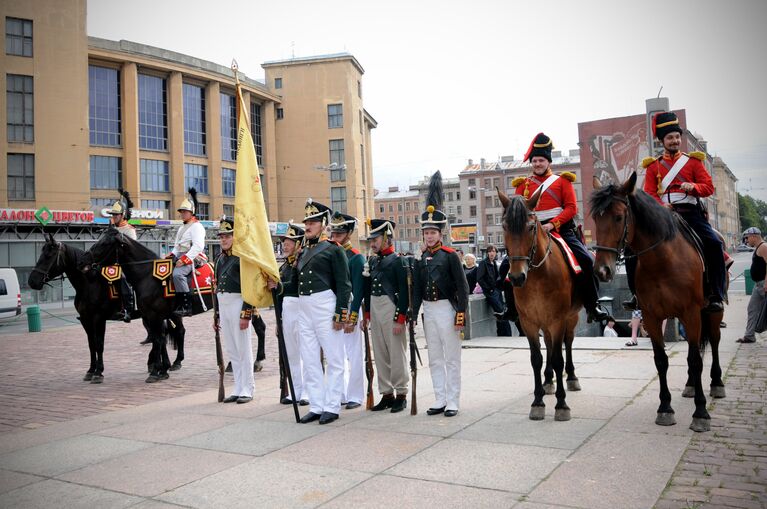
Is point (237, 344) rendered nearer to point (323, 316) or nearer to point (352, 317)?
point (323, 316)

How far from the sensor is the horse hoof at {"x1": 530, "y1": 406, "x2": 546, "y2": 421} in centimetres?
680

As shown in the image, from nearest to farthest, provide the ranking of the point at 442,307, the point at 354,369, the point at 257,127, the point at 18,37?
the point at 442,307, the point at 354,369, the point at 18,37, the point at 257,127

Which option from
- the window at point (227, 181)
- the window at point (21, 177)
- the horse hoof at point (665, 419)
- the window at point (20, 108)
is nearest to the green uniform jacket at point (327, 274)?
the horse hoof at point (665, 419)

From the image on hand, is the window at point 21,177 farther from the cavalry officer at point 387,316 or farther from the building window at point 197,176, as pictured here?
the cavalry officer at point 387,316

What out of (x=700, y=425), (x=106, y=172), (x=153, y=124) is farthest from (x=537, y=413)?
(x=153, y=124)

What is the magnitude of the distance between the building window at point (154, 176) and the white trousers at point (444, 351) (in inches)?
2122

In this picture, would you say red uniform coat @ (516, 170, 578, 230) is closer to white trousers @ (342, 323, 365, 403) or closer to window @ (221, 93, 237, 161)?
white trousers @ (342, 323, 365, 403)

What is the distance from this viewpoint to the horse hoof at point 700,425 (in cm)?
600

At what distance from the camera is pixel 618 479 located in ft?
15.6

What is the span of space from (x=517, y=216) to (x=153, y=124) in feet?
186

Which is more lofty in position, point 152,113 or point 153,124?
point 152,113

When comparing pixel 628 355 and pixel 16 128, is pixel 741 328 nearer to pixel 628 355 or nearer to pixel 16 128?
pixel 628 355

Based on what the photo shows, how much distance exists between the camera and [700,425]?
19.7ft

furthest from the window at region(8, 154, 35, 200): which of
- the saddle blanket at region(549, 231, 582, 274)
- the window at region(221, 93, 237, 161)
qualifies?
the saddle blanket at region(549, 231, 582, 274)
